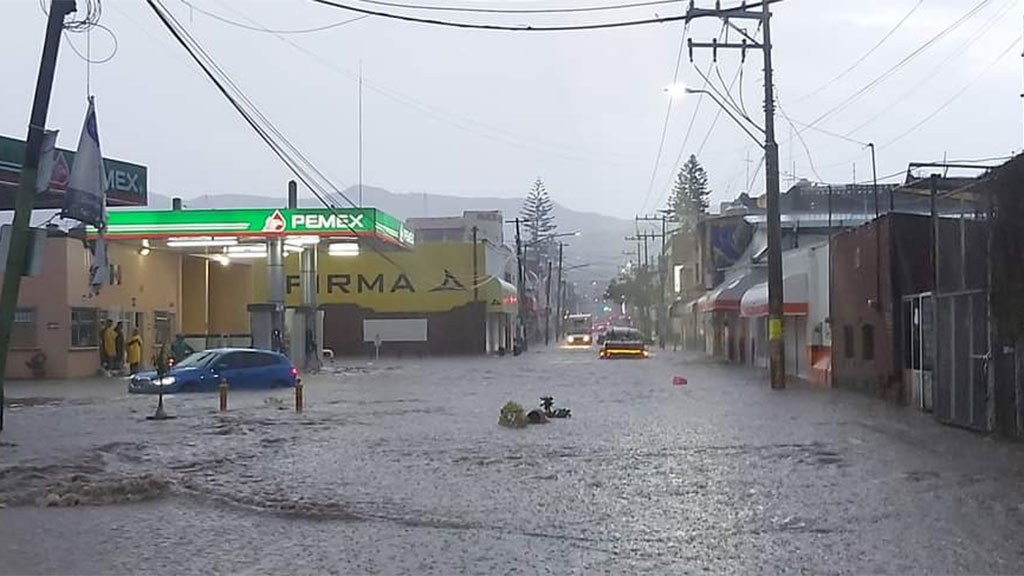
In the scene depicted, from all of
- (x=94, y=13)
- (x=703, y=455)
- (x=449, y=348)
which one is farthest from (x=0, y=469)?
(x=449, y=348)

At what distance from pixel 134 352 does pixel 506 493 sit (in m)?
32.4

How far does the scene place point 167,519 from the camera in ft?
40.1

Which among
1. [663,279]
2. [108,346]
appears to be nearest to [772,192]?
[108,346]

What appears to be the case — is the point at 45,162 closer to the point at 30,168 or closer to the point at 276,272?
the point at 30,168

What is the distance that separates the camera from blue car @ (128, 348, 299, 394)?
1260 inches

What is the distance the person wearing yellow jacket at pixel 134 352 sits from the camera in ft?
143

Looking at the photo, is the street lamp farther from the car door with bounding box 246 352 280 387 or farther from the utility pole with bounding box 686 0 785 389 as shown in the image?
the car door with bounding box 246 352 280 387

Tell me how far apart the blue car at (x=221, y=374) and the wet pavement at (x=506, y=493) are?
5.69m

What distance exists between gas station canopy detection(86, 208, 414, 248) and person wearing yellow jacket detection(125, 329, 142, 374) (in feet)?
14.1

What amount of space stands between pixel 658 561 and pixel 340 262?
69495 millimetres

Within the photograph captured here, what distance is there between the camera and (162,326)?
166ft

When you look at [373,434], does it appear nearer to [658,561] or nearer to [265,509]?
[265,509]

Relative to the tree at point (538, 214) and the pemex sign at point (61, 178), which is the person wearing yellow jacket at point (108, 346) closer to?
the pemex sign at point (61, 178)

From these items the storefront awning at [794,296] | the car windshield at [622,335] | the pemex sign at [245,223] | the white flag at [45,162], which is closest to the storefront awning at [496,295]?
the car windshield at [622,335]
